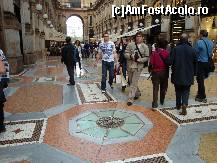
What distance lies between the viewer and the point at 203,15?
55.5 feet

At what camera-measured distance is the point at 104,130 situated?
5188 millimetres

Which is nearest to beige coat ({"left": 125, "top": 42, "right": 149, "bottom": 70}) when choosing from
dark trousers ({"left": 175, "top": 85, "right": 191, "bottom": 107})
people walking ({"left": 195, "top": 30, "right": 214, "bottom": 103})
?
dark trousers ({"left": 175, "top": 85, "right": 191, "bottom": 107})

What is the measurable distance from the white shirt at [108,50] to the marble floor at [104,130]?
4.07 ft

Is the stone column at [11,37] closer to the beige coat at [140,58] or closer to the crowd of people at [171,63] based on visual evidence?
the crowd of people at [171,63]

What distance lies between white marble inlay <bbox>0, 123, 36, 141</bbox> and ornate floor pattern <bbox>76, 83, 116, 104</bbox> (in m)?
2.20

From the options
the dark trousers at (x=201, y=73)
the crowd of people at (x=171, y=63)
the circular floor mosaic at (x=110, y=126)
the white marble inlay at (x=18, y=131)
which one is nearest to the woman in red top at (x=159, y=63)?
the crowd of people at (x=171, y=63)

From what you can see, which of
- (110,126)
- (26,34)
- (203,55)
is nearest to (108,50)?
(203,55)

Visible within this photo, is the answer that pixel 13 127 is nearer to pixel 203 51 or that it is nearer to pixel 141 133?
pixel 141 133

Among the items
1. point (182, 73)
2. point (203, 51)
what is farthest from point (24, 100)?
point (203, 51)

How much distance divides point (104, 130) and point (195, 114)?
239 cm

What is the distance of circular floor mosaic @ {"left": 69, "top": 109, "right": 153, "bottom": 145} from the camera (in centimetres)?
485

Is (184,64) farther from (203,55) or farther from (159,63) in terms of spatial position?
(203,55)

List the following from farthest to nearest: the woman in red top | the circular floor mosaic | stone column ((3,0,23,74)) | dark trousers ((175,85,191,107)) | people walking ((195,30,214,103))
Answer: stone column ((3,0,23,74)) → people walking ((195,30,214,103)) → the woman in red top → dark trousers ((175,85,191,107)) → the circular floor mosaic

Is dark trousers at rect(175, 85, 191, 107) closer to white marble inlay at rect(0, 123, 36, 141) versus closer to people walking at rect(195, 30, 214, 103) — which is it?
people walking at rect(195, 30, 214, 103)
